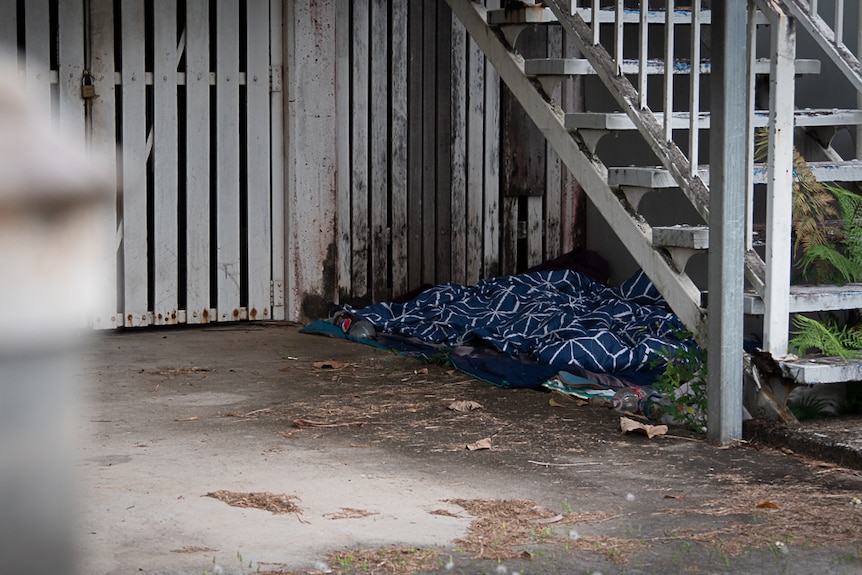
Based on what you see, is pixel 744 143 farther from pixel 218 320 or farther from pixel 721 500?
pixel 218 320

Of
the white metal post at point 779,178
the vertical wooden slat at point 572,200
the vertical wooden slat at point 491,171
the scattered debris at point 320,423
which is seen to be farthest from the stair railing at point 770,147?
the vertical wooden slat at point 572,200

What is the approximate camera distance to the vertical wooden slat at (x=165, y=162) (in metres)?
7.60

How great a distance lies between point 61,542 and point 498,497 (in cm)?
332

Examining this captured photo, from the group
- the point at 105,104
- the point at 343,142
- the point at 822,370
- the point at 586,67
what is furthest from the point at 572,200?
the point at 822,370

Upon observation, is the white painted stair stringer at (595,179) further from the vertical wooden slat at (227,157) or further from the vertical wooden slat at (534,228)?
the vertical wooden slat at (534,228)

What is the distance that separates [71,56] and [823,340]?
512cm

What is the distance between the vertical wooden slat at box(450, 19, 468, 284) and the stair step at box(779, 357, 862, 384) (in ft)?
13.8

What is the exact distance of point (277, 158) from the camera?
315 inches

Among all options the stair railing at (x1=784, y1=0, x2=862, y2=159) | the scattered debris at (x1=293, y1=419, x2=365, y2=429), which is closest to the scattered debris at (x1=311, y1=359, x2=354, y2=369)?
the scattered debris at (x1=293, y1=419, x2=365, y2=429)

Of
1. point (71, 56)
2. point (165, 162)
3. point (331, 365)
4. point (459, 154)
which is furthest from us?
point (459, 154)

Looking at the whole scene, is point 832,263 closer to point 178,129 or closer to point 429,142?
point 429,142

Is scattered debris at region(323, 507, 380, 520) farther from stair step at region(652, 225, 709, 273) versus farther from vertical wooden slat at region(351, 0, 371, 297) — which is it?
vertical wooden slat at region(351, 0, 371, 297)

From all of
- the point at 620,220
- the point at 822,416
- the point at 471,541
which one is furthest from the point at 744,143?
the point at 471,541

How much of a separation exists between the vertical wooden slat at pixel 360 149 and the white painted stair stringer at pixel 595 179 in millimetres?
1503
